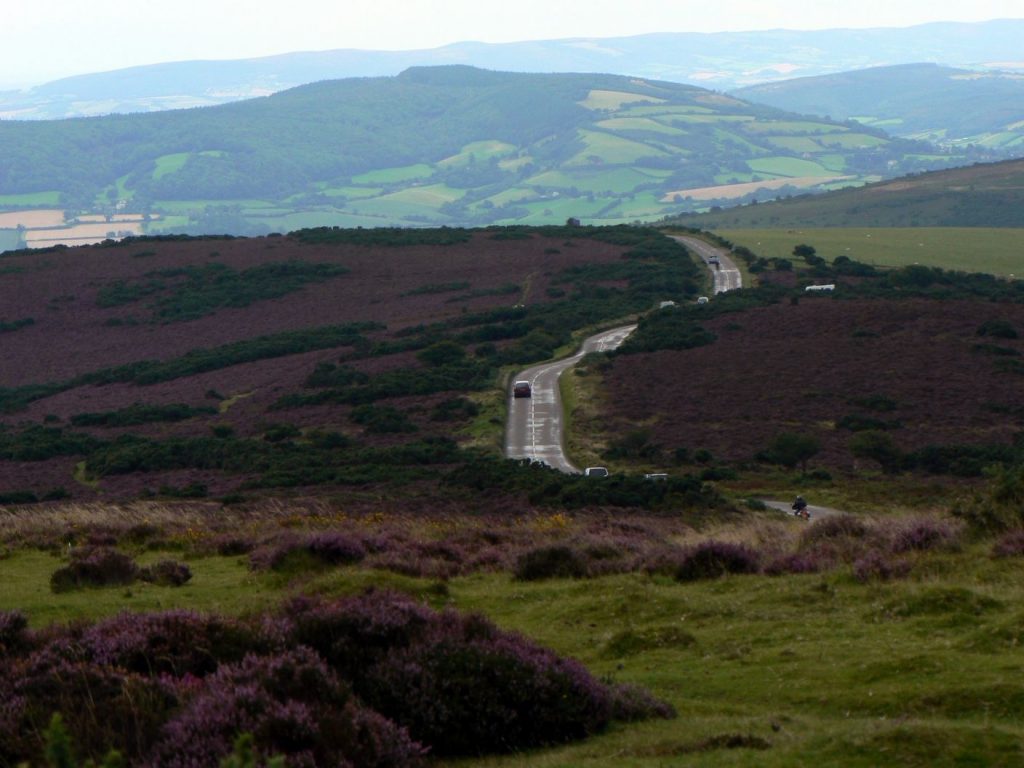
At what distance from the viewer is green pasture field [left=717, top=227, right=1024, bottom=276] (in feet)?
319

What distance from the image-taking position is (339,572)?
13.5 meters

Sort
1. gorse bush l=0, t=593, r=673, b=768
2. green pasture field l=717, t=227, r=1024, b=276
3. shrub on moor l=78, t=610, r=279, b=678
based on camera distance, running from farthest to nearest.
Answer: green pasture field l=717, t=227, r=1024, b=276 → shrub on moor l=78, t=610, r=279, b=678 → gorse bush l=0, t=593, r=673, b=768

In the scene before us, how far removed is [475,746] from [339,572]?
19.6 feet

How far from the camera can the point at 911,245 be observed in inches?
4235

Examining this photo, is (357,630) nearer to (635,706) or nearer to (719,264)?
(635,706)

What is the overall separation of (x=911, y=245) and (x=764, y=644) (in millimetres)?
103210

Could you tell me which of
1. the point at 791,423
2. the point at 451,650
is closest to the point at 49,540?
the point at 451,650

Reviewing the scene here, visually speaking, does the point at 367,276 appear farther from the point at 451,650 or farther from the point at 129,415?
the point at 451,650

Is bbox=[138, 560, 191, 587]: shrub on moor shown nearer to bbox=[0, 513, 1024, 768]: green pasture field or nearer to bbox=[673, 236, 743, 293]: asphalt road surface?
bbox=[0, 513, 1024, 768]: green pasture field

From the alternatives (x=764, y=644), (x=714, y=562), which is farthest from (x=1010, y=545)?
(x=764, y=644)

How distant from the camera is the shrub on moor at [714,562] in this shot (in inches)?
539

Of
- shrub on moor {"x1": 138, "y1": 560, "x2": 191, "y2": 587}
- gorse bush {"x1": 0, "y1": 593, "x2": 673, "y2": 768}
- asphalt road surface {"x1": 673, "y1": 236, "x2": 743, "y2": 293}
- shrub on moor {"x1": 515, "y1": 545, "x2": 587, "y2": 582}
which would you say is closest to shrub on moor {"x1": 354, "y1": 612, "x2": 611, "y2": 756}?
gorse bush {"x1": 0, "y1": 593, "x2": 673, "y2": 768}

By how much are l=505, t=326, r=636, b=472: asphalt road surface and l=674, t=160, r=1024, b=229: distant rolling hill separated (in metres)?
91.9

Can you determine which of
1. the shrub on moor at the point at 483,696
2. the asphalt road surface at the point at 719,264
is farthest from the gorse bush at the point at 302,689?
the asphalt road surface at the point at 719,264
